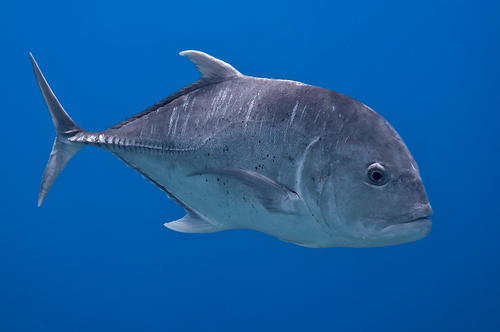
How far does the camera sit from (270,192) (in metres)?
1.08

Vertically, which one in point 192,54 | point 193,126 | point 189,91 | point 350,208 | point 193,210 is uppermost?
point 192,54

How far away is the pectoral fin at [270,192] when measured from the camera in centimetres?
108

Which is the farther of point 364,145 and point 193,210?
point 193,210

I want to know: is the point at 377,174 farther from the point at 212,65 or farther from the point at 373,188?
the point at 212,65

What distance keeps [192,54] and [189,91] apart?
0.16 m

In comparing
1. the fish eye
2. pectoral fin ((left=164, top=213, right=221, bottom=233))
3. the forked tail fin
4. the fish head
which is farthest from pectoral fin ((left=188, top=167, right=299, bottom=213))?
the forked tail fin

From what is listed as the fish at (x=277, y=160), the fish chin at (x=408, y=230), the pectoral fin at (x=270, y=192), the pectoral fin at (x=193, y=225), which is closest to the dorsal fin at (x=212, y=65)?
the fish at (x=277, y=160)

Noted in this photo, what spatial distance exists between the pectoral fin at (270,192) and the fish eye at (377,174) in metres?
0.25

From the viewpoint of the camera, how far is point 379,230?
98 centimetres

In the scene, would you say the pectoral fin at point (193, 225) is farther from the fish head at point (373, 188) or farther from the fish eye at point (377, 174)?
the fish eye at point (377, 174)

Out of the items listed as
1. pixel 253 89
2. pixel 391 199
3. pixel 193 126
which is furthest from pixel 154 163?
pixel 391 199

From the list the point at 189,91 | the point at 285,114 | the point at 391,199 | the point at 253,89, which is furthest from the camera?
the point at 189,91

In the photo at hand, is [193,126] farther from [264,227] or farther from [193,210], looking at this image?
[264,227]

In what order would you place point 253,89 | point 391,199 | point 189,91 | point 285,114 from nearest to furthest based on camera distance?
1. point 391,199
2. point 285,114
3. point 253,89
4. point 189,91
